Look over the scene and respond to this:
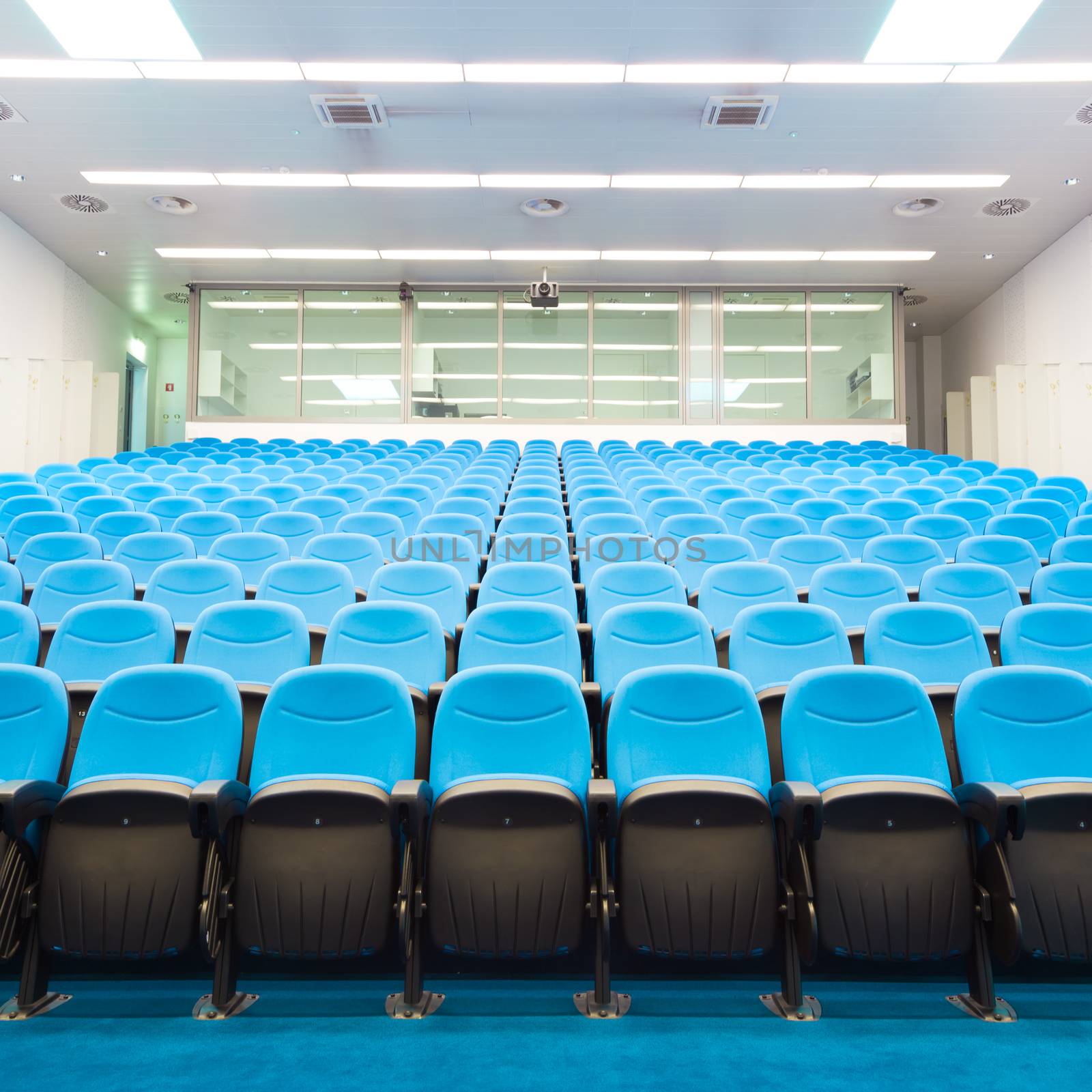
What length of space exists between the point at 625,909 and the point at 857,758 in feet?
2.40

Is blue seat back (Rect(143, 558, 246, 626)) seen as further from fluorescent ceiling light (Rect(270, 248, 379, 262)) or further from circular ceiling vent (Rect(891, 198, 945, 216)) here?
circular ceiling vent (Rect(891, 198, 945, 216))

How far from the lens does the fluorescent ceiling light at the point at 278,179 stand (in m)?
8.48

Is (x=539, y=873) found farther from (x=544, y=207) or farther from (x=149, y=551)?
(x=544, y=207)

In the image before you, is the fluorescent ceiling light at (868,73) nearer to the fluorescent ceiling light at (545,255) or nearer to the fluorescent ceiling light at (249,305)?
the fluorescent ceiling light at (545,255)

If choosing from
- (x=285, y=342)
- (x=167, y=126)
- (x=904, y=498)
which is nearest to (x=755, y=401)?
(x=904, y=498)

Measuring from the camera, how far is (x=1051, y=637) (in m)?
2.99

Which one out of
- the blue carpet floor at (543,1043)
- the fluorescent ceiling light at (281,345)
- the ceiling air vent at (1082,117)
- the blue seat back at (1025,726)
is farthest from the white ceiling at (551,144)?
the blue carpet floor at (543,1043)

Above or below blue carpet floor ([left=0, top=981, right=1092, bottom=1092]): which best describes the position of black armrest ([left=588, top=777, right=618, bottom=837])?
above

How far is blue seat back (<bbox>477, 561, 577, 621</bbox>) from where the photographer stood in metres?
3.64

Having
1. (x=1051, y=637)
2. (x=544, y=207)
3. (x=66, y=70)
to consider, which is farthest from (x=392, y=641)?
(x=544, y=207)

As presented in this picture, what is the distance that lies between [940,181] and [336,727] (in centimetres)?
859

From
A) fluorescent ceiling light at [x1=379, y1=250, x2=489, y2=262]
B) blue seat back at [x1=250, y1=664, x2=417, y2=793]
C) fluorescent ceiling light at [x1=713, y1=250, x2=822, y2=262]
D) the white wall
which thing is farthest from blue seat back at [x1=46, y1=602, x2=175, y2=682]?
fluorescent ceiling light at [x1=713, y1=250, x2=822, y2=262]

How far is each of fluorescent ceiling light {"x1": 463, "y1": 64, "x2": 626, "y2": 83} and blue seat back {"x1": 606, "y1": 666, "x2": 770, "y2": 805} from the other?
19.2ft

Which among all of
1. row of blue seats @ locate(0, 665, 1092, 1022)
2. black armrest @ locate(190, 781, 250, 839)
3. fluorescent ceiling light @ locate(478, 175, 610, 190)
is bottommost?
row of blue seats @ locate(0, 665, 1092, 1022)
